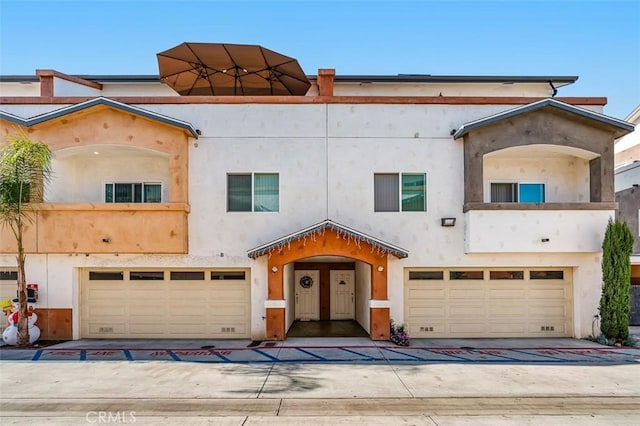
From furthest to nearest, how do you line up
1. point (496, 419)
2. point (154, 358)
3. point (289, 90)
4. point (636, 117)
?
→ point (636, 117) → point (289, 90) → point (154, 358) → point (496, 419)

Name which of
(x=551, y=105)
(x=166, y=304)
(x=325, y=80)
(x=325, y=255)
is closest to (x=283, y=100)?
(x=325, y=80)

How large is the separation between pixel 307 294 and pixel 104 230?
7.89 metres

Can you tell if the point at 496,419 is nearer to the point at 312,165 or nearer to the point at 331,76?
the point at 312,165

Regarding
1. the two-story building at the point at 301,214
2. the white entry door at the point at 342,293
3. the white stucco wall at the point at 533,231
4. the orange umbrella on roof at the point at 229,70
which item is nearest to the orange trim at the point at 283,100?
the two-story building at the point at 301,214

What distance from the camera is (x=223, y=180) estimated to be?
41.8 ft

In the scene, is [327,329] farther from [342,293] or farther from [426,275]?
[426,275]

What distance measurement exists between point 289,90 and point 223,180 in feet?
16.3

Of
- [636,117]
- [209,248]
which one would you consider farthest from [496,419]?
[636,117]

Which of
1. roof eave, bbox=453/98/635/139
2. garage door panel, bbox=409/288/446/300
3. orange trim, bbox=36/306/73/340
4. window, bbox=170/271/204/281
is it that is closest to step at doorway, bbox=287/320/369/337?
garage door panel, bbox=409/288/446/300

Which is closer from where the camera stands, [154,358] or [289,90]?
[154,358]

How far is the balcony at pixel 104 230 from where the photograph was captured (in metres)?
12.1

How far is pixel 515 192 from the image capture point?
43.9 feet

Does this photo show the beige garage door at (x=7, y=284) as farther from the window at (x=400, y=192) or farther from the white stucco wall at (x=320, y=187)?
the window at (x=400, y=192)

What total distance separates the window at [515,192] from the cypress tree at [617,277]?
7.29 ft
